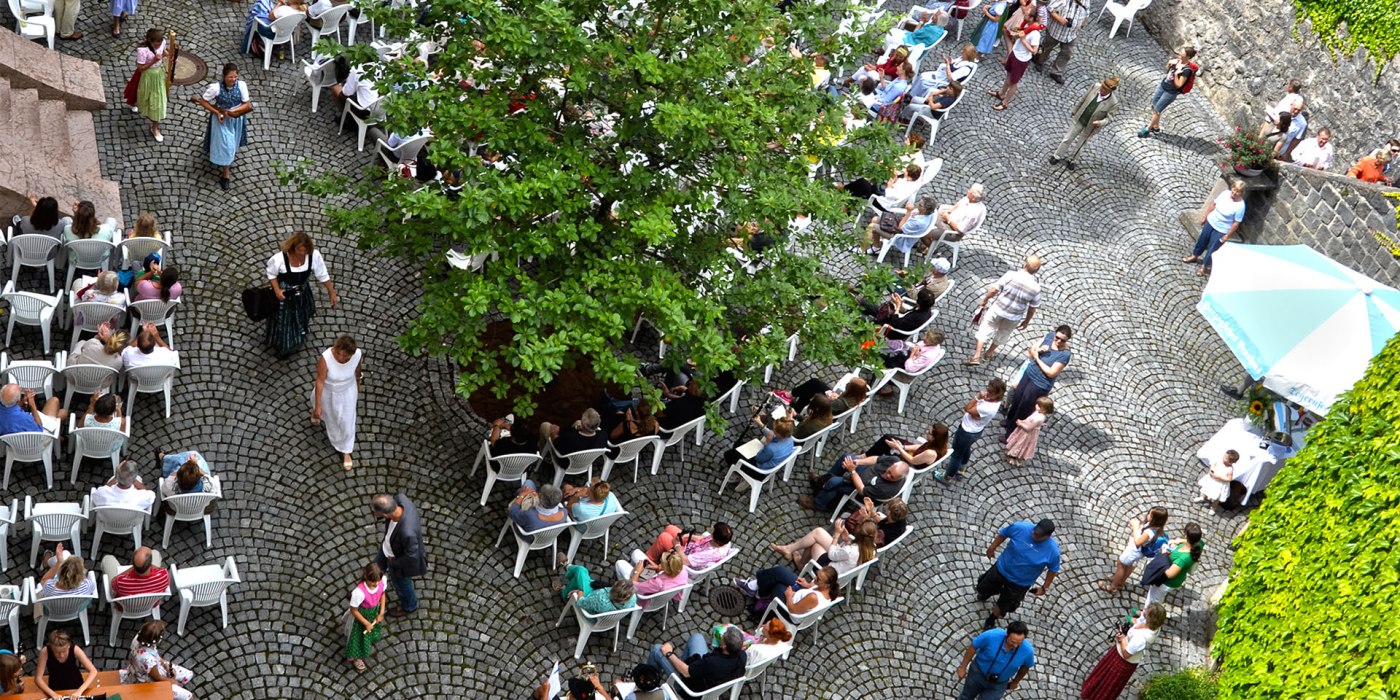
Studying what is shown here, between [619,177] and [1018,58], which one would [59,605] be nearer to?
[619,177]

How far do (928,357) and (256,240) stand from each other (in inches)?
287

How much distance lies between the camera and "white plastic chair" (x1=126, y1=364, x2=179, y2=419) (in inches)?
525

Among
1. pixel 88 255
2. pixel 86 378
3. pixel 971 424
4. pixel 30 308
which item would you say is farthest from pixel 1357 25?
pixel 30 308

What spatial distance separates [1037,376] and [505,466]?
19.8ft

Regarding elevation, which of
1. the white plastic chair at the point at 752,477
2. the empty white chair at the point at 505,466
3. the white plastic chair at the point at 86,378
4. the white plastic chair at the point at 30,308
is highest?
the white plastic chair at the point at 30,308

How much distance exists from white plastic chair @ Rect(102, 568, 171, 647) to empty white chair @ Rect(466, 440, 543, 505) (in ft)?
10.0

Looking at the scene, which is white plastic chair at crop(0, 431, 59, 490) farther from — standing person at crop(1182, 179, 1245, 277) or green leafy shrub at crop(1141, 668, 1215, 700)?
standing person at crop(1182, 179, 1245, 277)

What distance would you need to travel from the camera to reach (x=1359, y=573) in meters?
10.9

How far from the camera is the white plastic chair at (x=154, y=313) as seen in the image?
13.9 metres

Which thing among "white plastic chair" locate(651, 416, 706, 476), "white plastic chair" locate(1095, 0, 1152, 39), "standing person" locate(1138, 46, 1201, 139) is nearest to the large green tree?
"white plastic chair" locate(651, 416, 706, 476)

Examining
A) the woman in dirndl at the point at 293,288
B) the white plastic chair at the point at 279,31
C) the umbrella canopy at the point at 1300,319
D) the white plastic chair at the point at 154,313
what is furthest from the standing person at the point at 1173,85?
the white plastic chair at the point at 154,313

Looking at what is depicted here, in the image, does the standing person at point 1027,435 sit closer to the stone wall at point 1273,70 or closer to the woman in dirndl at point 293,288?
the woman in dirndl at point 293,288

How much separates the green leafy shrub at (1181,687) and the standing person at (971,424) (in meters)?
2.99

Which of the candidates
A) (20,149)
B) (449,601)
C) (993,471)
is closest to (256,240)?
(20,149)
